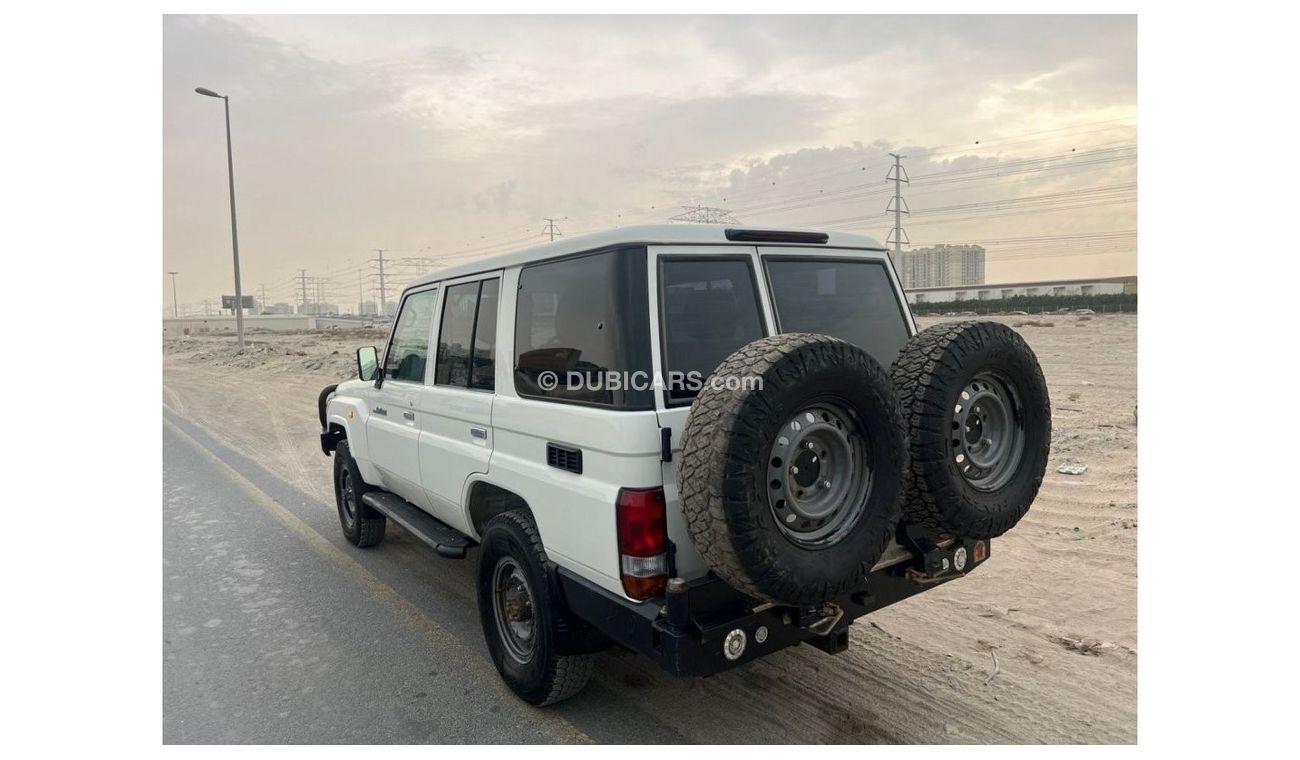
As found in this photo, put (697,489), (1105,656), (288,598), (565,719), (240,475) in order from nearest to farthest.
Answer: (697,489) → (565,719) → (1105,656) → (288,598) → (240,475)

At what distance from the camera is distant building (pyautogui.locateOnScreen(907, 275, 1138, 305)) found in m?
46.4

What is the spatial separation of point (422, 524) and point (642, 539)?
2464 mm

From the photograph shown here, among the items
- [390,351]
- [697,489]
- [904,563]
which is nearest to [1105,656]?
[904,563]

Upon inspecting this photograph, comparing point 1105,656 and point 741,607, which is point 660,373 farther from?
point 1105,656

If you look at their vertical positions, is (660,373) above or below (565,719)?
above

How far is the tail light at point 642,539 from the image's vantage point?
8.96ft

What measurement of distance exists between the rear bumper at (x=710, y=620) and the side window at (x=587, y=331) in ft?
2.56

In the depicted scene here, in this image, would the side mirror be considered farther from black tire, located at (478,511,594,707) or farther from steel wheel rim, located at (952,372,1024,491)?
steel wheel rim, located at (952,372,1024,491)

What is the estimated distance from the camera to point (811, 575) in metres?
2.63

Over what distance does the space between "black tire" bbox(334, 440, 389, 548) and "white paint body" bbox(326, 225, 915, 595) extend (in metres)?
0.99

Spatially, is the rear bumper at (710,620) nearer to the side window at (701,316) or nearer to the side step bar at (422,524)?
the side window at (701,316)

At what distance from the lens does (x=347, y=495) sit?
6.03m

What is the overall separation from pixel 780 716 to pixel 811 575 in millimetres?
1096

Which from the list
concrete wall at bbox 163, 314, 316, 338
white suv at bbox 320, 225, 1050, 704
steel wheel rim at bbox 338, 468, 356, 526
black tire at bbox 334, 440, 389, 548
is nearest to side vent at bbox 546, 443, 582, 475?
white suv at bbox 320, 225, 1050, 704
